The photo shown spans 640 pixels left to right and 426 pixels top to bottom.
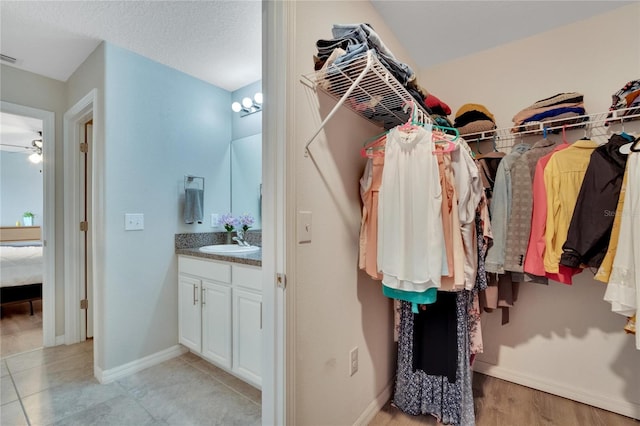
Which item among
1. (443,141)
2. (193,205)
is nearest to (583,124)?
(443,141)

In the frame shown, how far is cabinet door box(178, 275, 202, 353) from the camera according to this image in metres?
2.21

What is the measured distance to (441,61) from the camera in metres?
2.28

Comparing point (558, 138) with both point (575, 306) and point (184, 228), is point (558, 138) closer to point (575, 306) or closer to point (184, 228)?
point (575, 306)

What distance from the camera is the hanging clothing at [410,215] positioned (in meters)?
1.14

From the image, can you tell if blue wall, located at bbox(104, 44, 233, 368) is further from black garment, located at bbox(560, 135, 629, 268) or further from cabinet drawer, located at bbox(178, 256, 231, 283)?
black garment, located at bbox(560, 135, 629, 268)

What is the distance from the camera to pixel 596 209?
134 centimetres

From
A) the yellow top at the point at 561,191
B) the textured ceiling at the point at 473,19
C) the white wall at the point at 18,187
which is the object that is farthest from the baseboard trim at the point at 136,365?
the white wall at the point at 18,187

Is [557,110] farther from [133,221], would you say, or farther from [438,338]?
[133,221]

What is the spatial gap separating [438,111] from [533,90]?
0.72m

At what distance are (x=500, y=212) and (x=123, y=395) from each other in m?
2.58

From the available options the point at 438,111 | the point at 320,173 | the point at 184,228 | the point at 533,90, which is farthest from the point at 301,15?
the point at 184,228

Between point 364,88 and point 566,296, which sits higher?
point 364,88

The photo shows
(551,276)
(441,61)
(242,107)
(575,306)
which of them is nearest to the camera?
(551,276)

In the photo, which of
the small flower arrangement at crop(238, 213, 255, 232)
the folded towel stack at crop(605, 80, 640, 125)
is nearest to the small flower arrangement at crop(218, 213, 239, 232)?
the small flower arrangement at crop(238, 213, 255, 232)
